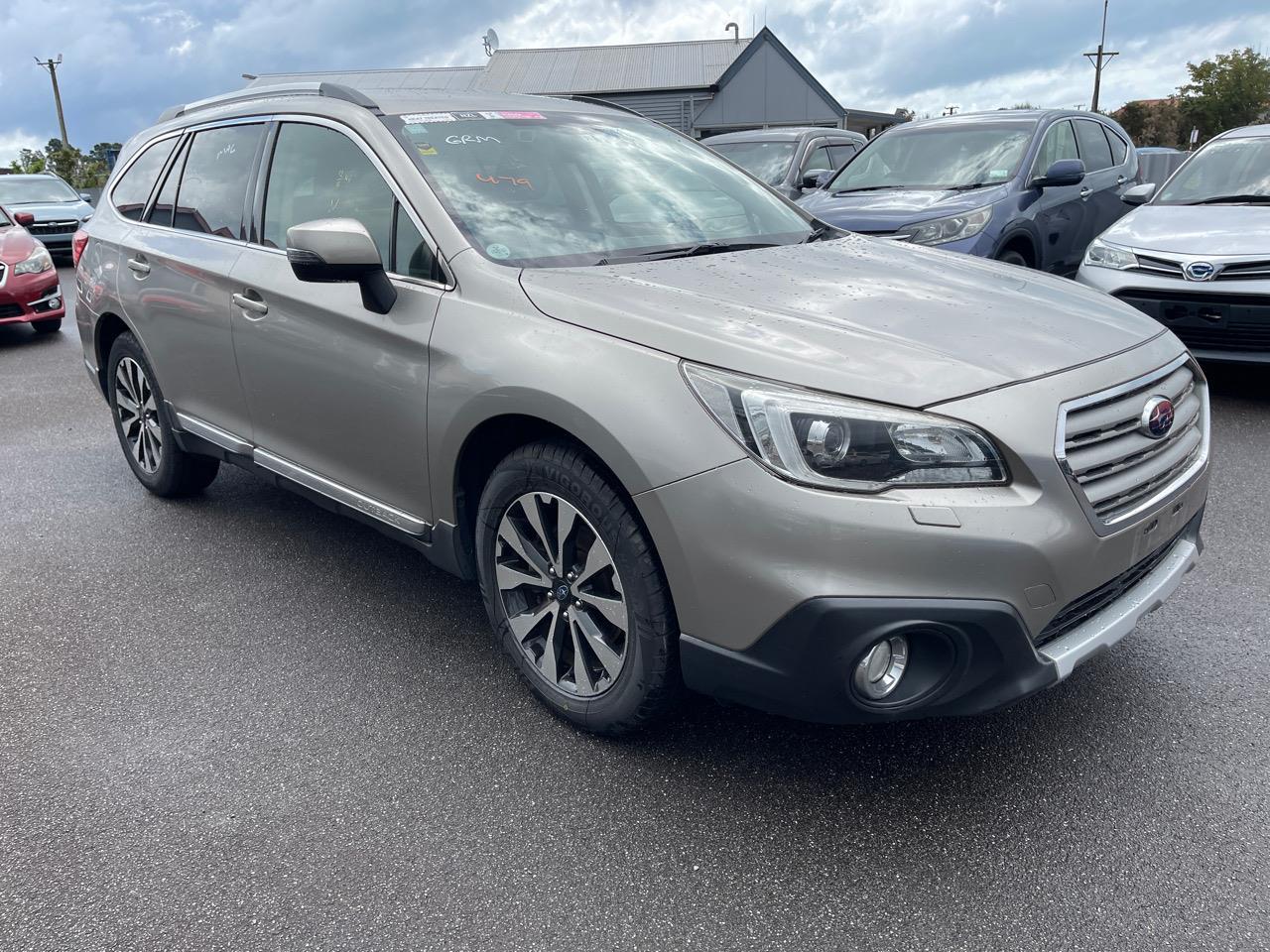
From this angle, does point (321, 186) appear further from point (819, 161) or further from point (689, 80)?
point (689, 80)

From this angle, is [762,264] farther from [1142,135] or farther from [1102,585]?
[1142,135]

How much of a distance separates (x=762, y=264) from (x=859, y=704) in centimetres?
136

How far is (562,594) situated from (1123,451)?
4.60 feet

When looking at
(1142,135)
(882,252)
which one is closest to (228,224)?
(882,252)

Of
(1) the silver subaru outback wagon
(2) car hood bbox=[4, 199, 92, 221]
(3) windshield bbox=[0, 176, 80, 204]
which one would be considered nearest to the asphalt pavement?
(1) the silver subaru outback wagon

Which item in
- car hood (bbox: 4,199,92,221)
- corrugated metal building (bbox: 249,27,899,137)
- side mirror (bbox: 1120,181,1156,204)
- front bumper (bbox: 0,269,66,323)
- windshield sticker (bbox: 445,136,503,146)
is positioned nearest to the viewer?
windshield sticker (bbox: 445,136,503,146)

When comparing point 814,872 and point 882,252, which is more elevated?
point 882,252

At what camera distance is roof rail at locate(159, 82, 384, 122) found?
11.1 ft

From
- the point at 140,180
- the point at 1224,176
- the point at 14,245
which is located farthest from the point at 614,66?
the point at 140,180

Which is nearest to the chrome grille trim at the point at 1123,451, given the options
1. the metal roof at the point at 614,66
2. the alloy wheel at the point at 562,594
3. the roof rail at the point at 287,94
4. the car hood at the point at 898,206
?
the alloy wheel at the point at 562,594

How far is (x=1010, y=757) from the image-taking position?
2.62 metres

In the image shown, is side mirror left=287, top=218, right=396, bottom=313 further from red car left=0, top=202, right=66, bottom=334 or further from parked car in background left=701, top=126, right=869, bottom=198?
red car left=0, top=202, right=66, bottom=334

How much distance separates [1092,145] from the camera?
841cm

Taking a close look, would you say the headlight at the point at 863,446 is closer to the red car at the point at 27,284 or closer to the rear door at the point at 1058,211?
the rear door at the point at 1058,211
